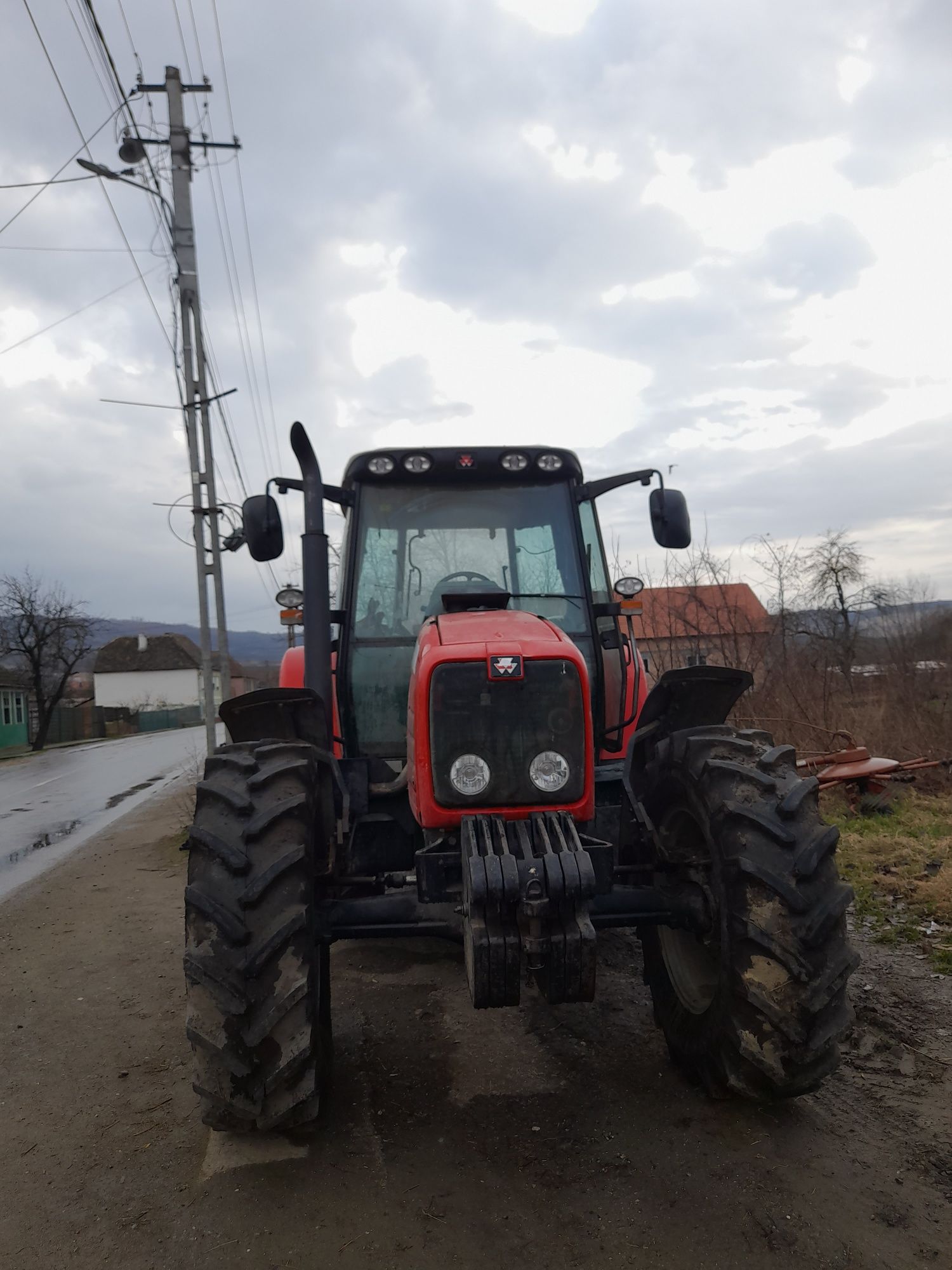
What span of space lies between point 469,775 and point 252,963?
0.95 m

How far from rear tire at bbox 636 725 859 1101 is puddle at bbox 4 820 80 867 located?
8.57 m

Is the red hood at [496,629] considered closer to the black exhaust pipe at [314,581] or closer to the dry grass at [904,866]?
the black exhaust pipe at [314,581]

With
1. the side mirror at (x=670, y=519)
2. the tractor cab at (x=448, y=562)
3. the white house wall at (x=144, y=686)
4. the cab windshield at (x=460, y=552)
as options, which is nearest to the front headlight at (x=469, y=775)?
the tractor cab at (x=448, y=562)

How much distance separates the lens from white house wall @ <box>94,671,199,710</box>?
75.9 meters

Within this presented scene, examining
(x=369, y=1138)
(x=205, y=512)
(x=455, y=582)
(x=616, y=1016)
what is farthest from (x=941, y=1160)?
(x=205, y=512)

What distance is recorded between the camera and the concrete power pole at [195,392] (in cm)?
1082

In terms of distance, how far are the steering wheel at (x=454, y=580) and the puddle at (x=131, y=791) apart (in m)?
11.6

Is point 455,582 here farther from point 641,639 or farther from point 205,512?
point 641,639

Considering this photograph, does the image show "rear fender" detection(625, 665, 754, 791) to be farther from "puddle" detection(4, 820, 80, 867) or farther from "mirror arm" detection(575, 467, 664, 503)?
"puddle" detection(4, 820, 80, 867)

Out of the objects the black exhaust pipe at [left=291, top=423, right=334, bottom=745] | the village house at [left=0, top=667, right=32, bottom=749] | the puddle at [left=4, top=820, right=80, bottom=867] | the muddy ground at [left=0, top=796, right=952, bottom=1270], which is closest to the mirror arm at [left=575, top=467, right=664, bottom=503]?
the black exhaust pipe at [left=291, top=423, right=334, bottom=745]

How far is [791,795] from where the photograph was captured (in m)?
3.10

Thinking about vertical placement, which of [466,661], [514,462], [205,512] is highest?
[205,512]

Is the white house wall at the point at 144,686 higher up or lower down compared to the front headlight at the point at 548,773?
higher up

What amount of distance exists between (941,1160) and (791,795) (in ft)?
4.23
